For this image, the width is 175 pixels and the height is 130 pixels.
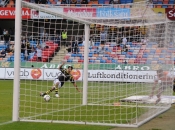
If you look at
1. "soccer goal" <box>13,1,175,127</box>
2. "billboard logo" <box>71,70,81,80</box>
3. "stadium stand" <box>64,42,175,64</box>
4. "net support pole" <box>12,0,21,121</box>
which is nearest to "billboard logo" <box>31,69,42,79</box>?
"billboard logo" <box>71,70,81,80</box>

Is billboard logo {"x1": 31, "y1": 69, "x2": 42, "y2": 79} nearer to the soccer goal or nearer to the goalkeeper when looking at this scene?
the soccer goal

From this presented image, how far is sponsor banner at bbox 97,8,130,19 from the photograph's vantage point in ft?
58.7

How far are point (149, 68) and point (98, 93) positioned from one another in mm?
4397

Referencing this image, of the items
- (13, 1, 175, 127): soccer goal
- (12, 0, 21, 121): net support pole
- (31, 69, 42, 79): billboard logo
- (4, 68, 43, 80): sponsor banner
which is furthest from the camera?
(31, 69, 42, 79): billboard logo

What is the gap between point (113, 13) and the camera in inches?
715

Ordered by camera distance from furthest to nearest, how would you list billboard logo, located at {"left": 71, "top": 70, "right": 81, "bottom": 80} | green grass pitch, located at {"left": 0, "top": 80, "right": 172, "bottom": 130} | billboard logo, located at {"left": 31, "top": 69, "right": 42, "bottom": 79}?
billboard logo, located at {"left": 31, "top": 69, "right": 42, "bottom": 79}
billboard logo, located at {"left": 71, "top": 70, "right": 81, "bottom": 80}
green grass pitch, located at {"left": 0, "top": 80, "right": 172, "bottom": 130}

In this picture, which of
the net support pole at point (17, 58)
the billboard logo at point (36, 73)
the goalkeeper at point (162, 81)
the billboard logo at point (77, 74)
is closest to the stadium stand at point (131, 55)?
the goalkeeper at point (162, 81)

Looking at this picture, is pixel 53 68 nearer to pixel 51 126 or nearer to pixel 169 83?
pixel 169 83

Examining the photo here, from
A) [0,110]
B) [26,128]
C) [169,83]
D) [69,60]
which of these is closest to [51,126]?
[26,128]

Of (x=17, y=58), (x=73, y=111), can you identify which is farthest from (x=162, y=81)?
(x=17, y=58)

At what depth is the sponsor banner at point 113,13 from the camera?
17881 mm

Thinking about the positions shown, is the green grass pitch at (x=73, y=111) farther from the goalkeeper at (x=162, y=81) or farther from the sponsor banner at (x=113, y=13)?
the sponsor banner at (x=113, y=13)

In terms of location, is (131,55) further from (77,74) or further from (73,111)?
(77,74)

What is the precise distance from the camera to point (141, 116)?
15.5 m
